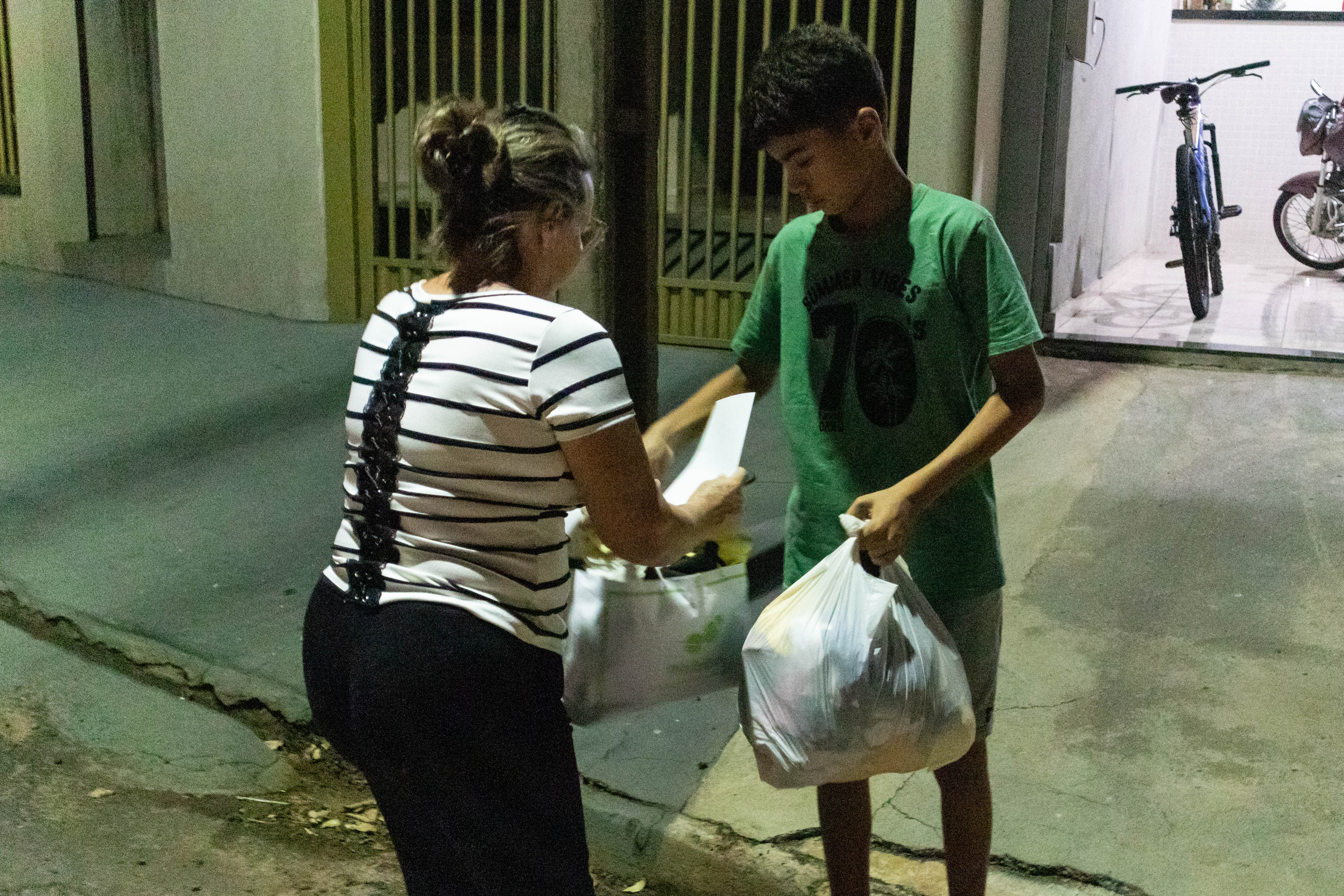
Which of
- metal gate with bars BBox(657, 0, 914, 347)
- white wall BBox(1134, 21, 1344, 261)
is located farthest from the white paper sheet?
white wall BBox(1134, 21, 1344, 261)

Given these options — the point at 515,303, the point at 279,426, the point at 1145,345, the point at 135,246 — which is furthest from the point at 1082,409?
the point at 135,246

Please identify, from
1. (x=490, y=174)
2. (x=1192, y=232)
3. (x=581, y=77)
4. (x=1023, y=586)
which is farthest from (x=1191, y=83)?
(x=490, y=174)

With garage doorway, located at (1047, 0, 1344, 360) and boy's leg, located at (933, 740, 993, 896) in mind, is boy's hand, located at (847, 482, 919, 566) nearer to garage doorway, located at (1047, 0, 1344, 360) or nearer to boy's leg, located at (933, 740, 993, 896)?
boy's leg, located at (933, 740, 993, 896)

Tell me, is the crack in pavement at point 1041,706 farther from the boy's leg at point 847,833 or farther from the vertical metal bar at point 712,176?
the vertical metal bar at point 712,176

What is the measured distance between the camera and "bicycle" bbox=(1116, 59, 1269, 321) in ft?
28.8

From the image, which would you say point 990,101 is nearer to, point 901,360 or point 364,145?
point 364,145

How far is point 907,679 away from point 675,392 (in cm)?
466

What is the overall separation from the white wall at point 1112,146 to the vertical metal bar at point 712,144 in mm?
2255

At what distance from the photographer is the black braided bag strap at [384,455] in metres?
1.93

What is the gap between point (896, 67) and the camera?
281 inches

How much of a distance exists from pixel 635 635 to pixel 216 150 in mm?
7263

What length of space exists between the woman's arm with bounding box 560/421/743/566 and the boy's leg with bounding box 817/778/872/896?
37.2 inches

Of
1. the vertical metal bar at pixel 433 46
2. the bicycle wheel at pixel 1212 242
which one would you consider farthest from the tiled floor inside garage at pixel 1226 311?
the vertical metal bar at pixel 433 46

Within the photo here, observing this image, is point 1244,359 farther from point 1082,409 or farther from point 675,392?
point 675,392
